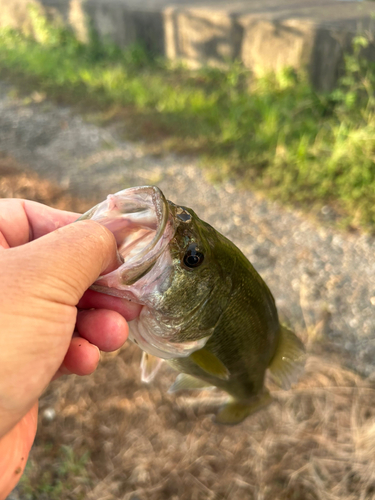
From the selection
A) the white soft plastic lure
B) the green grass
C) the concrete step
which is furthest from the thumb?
the concrete step

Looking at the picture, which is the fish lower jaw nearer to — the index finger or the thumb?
the thumb

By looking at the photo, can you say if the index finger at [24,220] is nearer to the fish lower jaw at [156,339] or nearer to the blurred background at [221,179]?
the fish lower jaw at [156,339]

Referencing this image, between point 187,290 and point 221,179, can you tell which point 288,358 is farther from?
point 221,179

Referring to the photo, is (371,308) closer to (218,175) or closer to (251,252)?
(251,252)

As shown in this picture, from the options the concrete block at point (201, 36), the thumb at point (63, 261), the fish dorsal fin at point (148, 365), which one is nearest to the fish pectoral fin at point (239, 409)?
the fish dorsal fin at point (148, 365)

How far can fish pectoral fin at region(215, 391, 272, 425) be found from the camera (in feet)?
7.34

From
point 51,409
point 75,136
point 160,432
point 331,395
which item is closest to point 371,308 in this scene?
point 331,395

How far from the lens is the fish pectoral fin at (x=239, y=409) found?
2.24 m

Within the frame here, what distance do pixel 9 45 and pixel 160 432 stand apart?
11.0 meters

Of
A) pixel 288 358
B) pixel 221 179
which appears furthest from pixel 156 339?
pixel 221 179

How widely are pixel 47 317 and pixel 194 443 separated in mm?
1904

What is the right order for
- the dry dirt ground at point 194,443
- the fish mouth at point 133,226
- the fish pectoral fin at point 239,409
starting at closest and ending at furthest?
the fish mouth at point 133,226 < the fish pectoral fin at point 239,409 < the dry dirt ground at point 194,443

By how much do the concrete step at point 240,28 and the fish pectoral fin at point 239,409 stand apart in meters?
4.40

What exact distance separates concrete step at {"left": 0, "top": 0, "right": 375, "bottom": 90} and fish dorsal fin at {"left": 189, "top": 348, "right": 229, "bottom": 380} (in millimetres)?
4525
